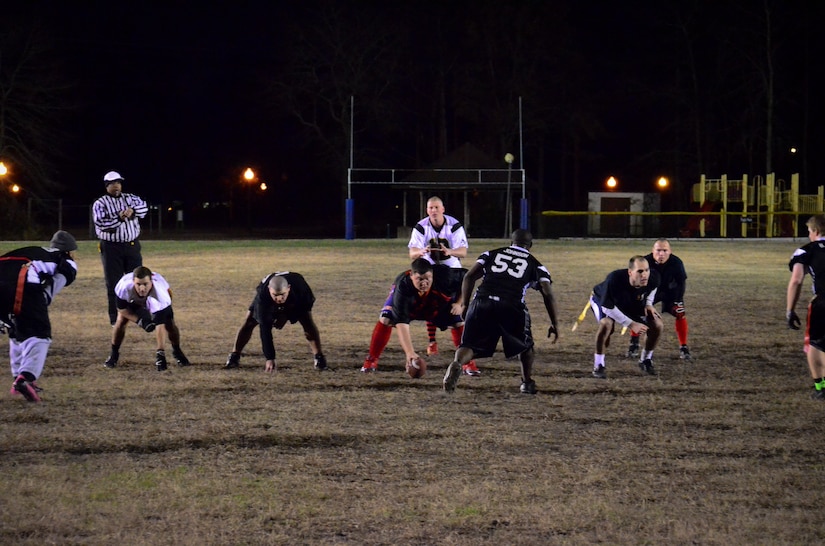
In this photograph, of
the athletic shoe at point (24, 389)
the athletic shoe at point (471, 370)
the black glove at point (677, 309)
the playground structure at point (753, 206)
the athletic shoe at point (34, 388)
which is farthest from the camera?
the playground structure at point (753, 206)

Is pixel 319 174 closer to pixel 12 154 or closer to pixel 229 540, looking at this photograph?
pixel 12 154

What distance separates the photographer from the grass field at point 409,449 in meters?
5.40

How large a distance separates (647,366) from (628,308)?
26.3 inches

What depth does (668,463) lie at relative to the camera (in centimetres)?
664

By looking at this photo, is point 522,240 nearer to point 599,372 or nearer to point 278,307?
point 599,372

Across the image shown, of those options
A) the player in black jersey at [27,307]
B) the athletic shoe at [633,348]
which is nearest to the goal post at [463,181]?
the athletic shoe at [633,348]

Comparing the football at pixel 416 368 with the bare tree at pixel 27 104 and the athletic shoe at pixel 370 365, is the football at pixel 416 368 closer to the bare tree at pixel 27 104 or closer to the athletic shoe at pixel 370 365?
the athletic shoe at pixel 370 365

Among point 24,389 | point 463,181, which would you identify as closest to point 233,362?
point 24,389

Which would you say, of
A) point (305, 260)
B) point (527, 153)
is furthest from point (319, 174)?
point (305, 260)

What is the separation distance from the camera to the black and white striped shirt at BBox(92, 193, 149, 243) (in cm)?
1285

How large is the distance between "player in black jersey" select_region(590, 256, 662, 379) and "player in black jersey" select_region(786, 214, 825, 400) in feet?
4.42

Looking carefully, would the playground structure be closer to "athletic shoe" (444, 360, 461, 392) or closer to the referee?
the referee

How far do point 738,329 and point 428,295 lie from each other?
18.2 feet

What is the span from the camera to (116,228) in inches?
507
